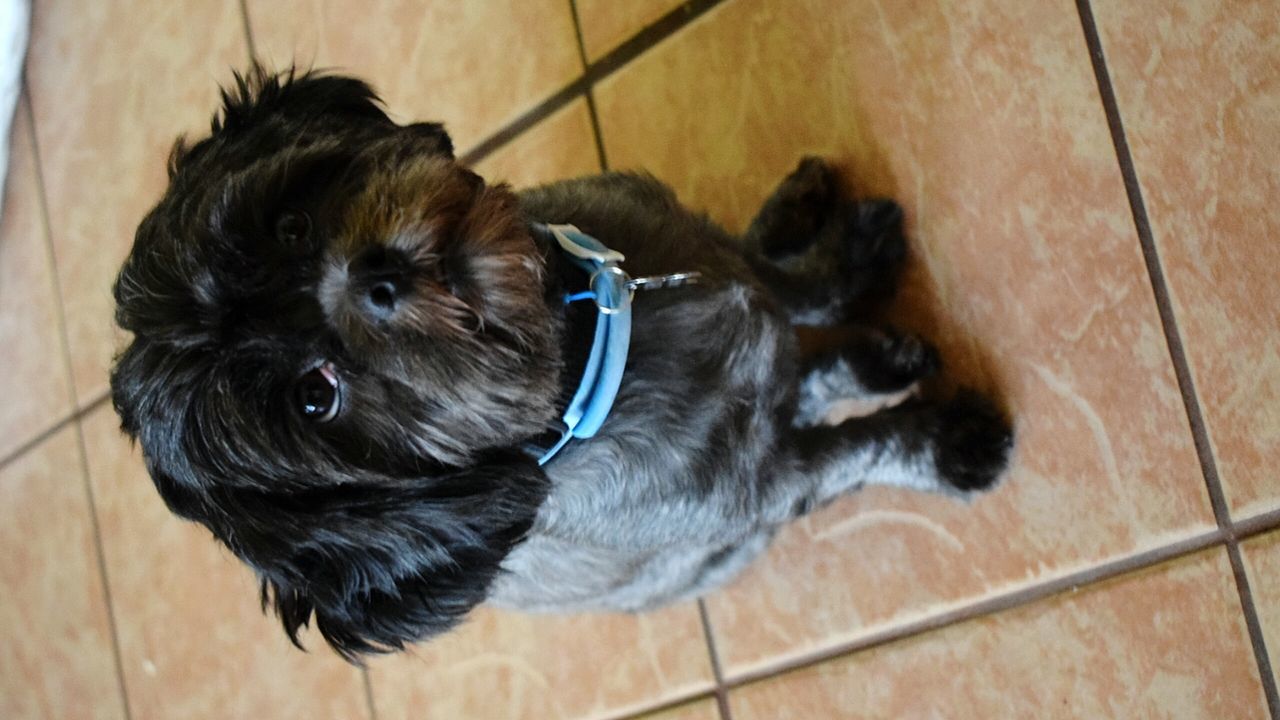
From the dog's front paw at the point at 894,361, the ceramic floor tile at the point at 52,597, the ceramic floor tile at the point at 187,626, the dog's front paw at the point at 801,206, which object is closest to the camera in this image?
the dog's front paw at the point at 894,361

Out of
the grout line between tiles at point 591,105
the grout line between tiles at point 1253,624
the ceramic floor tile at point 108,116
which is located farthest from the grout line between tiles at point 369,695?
the grout line between tiles at point 1253,624

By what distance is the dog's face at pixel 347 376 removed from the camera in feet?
4.91

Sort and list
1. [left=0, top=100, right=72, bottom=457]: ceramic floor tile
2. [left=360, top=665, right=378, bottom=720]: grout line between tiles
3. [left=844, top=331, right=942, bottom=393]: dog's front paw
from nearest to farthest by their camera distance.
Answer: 1. [left=844, top=331, right=942, bottom=393]: dog's front paw
2. [left=360, top=665, right=378, bottom=720]: grout line between tiles
3. [left=0, top=100, right=72, bottom=457]: ceramic floor tile

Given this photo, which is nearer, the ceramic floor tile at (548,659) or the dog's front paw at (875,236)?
the dog's front paw at (875,236)

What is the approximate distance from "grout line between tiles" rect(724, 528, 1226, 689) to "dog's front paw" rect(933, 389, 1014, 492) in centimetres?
25

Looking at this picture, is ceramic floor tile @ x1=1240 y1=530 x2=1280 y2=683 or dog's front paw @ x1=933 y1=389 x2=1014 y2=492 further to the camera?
dog's front paw @ x1=933 y1=389 x2=1014 y2=492

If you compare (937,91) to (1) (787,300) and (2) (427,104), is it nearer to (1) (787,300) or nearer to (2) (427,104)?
(1) (787,300)

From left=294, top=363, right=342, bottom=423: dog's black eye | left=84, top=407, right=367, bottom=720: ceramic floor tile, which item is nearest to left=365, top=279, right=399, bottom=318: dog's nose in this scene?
left=294, top=363, right=342, bottom=423: dog's black eye

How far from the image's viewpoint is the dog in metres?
1.50

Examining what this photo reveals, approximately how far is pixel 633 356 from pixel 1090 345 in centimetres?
97

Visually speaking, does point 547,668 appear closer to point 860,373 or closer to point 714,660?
point 714,660

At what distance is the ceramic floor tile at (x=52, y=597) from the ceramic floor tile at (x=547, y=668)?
4.40 ft

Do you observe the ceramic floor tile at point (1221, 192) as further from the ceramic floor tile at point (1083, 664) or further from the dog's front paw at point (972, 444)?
the dog's front paw at point (972, 444)

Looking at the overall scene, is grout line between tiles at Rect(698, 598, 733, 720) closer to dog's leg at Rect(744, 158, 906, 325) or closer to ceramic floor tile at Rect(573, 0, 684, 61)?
dog's leg at Rect(744, 158, 906, 325)
